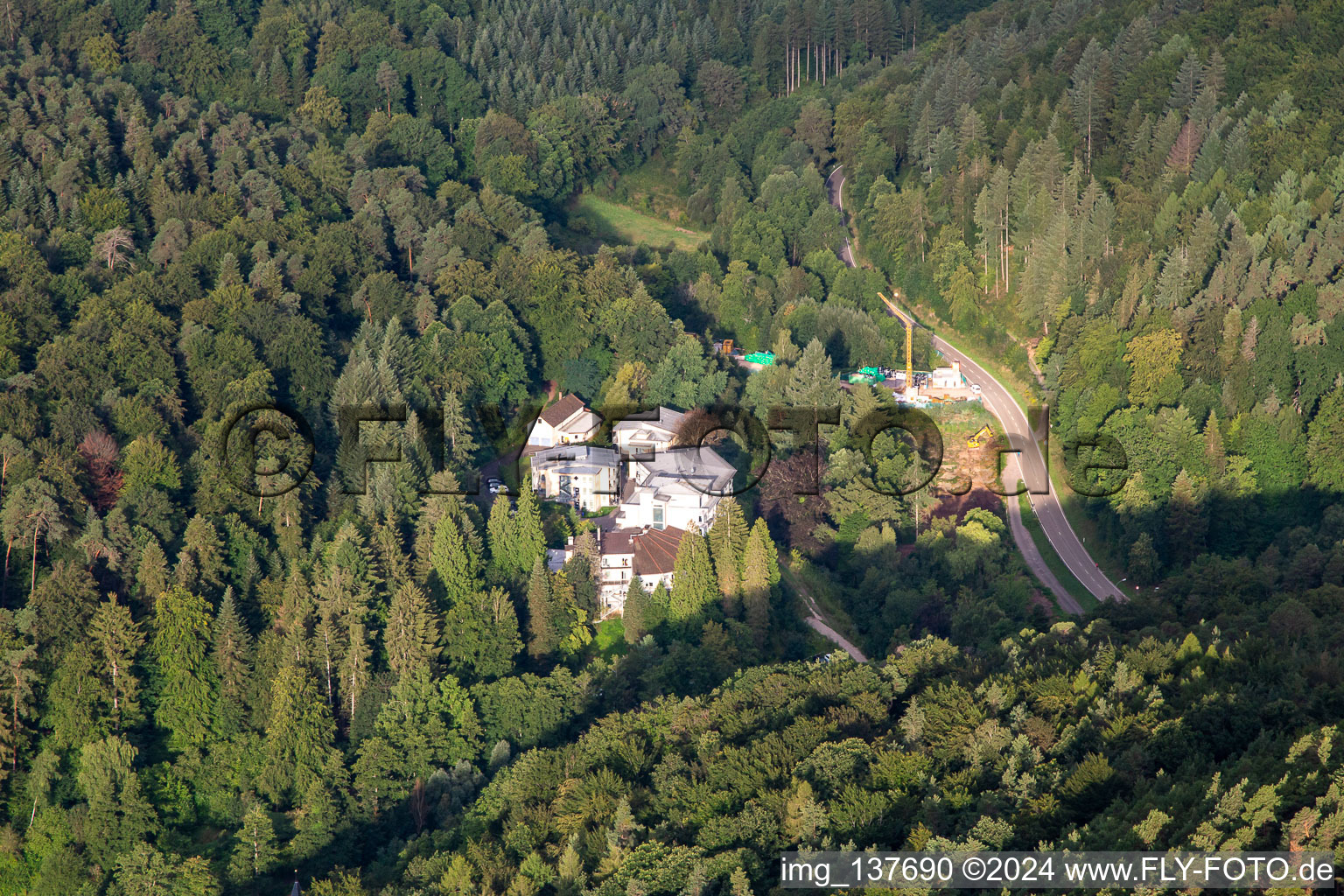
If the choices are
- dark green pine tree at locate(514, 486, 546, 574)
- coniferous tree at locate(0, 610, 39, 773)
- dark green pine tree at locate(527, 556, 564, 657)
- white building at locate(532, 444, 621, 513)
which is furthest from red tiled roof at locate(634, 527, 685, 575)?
coniferous tree at locate(0, 610, 39, 773)

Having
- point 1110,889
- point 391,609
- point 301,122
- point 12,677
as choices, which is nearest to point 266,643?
point 391,609

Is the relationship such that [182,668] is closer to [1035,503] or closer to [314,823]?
[314,823]

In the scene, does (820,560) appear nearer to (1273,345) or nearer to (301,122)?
(1273,345)

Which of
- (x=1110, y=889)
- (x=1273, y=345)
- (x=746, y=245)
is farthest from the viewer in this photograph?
(x=746, y=245)

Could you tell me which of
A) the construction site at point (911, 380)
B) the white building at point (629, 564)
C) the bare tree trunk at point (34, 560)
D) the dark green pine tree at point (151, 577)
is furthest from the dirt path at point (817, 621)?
the bare tree trunk at point (34, 560)

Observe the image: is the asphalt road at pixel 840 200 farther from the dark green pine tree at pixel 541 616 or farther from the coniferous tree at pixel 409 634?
the coniferous tree at pixel 409 634
